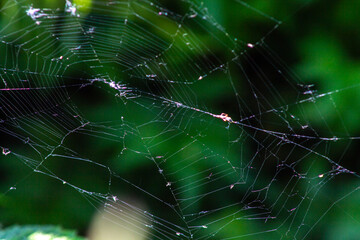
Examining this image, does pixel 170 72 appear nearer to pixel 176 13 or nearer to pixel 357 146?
pixel 176 13

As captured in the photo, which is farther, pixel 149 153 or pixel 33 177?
pixel 33 177

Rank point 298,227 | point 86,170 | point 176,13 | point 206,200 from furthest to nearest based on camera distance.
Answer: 1. point 86,170
2. point 206,200
3. point 298,227
4. point 176,13

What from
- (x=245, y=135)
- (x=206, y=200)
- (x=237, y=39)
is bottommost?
(x=206, y=200)

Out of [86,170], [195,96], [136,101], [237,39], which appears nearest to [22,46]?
[136,101]

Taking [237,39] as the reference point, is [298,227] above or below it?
below

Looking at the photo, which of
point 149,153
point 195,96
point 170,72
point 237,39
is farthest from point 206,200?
point 237,39

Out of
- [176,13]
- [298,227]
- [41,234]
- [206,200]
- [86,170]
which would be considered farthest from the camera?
[86,170]

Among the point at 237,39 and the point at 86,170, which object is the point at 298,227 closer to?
the point at 237,39
